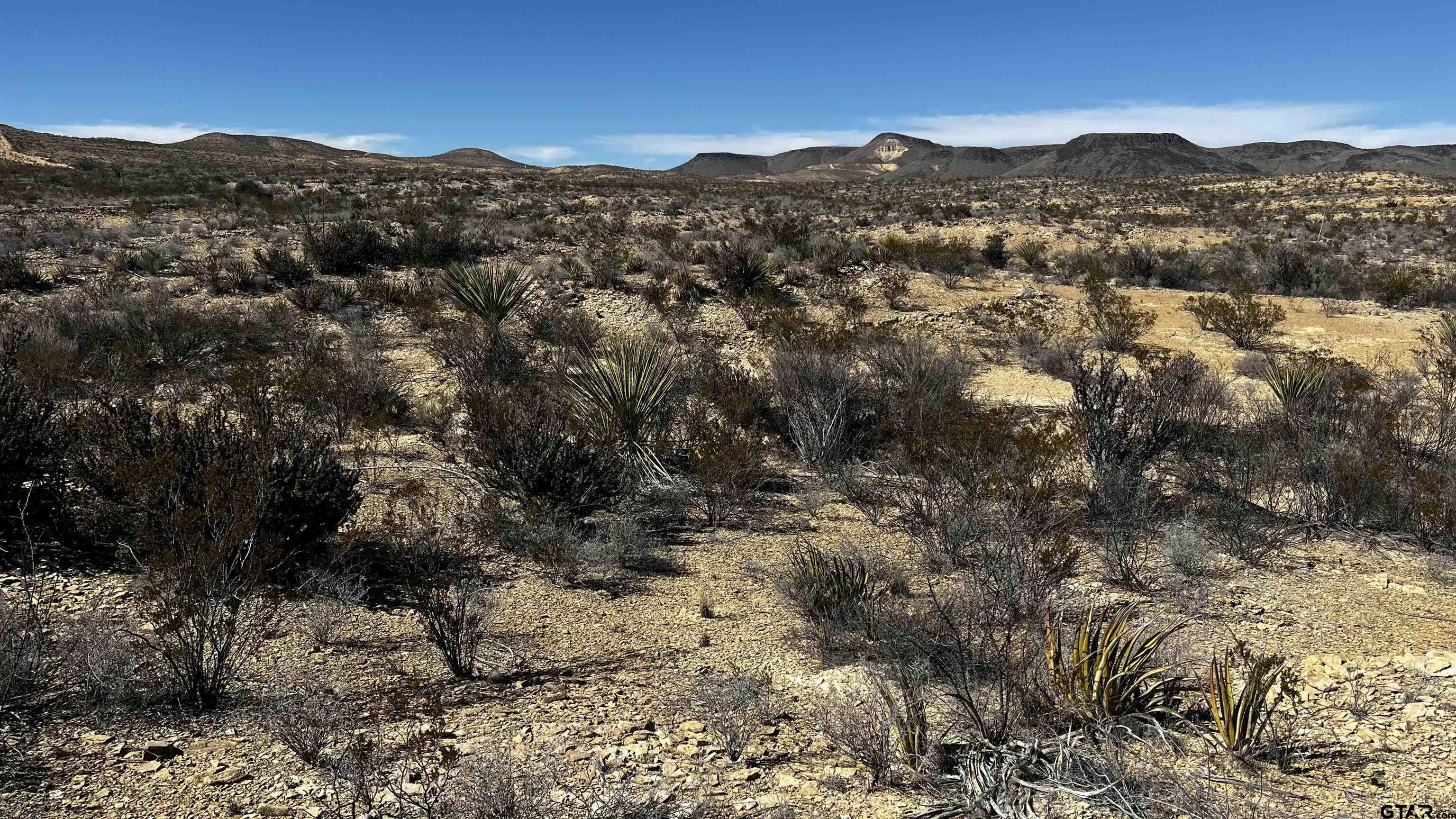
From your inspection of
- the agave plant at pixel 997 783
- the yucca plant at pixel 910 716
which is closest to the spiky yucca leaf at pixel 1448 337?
the yucca plant at pixel 910 716

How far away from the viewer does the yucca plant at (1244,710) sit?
10.9 ft

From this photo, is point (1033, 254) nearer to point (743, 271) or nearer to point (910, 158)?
point (743, 271)

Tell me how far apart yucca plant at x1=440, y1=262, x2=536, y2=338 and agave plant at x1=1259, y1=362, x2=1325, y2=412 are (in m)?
9.65

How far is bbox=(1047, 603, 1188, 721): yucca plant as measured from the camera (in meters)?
3.64

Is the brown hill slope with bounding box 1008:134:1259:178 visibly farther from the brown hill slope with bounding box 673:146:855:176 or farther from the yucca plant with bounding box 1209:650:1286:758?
the yucca plant with bounding box 1209:650:1286:758

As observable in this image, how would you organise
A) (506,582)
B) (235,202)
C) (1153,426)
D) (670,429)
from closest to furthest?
(506,582) → (1153,426) → (670,429) → (235,202)

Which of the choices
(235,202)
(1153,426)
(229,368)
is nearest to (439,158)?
(235,202)

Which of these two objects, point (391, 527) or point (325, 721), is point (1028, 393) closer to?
point (391, 527)

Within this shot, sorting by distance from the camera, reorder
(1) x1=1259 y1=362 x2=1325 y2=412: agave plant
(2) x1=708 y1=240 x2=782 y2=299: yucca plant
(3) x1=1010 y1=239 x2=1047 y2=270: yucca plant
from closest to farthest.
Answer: (1) x1=1259 y1=362 x2=1325 y2=412: agave plant
(2) x1=708 y1=240 x2=782 y2=299: yucca plant
(3) x1=1010 y1=239 x2=1047 y2=270: yucca plant

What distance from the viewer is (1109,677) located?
3.69 metres

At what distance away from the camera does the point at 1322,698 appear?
12.4 feet

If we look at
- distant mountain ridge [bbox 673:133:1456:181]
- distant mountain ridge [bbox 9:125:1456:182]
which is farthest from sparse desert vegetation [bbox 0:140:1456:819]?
distant mountain ridge [bbox 673:133:1456:181]

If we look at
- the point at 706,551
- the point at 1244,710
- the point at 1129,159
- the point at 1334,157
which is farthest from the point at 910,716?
the point at 1334,157

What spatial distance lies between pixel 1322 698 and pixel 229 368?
439 inches
